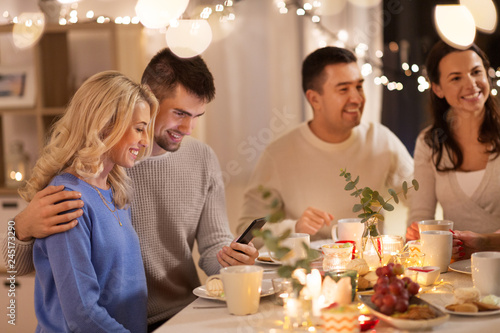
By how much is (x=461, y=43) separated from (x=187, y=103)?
1178mm

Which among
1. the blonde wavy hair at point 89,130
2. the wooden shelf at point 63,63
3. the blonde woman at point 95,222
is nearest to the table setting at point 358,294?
the blonde woman at point 95,222

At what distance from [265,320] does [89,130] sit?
59 cm

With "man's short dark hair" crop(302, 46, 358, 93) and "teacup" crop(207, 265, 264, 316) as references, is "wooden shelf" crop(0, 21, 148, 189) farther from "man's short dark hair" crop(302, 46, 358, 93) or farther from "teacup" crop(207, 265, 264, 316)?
"teacup" crop(207, 265, 264, 316)

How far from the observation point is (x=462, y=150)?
191cm

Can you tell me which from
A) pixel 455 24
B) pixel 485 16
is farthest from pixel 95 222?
pixel 485 16

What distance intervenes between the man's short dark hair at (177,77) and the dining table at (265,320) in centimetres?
71

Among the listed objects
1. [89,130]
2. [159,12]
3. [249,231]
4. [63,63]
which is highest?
[159,12]

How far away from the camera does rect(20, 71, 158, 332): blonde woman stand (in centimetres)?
115

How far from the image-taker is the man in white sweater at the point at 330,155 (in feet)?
7.17

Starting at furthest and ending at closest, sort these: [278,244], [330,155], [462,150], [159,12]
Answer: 1. [159,12]
2. [330,155]
3. [462,150]
4. [278,244]

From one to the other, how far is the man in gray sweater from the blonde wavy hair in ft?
1.09

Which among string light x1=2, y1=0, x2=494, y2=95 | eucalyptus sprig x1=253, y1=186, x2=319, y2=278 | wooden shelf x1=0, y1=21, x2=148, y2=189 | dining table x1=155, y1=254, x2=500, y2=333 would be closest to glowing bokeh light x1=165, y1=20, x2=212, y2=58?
string light x1=2, y1=0, x2=494, y2=95

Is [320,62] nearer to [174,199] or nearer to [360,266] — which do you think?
[174,199]

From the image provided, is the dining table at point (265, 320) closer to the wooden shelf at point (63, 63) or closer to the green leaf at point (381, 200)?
the green leaf at point (381, 200)
